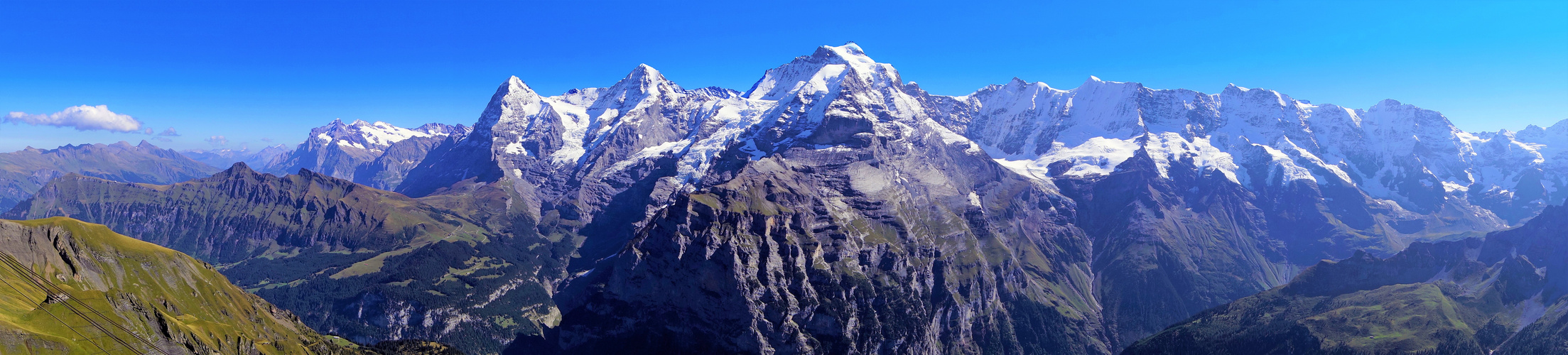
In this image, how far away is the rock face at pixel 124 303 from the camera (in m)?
106

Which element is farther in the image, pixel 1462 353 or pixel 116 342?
pixel 1462 353

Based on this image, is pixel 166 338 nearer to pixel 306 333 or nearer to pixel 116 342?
pixel 116 342

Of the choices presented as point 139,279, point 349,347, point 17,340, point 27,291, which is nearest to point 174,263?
point 139,279

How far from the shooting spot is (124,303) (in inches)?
4621

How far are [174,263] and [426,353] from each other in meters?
63.9

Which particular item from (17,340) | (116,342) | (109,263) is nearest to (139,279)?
(109,263)

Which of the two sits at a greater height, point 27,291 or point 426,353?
point 27,291

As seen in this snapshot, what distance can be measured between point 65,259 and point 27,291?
31481 mm

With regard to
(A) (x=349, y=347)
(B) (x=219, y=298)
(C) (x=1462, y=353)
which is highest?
(C) (x=1462, y=353)

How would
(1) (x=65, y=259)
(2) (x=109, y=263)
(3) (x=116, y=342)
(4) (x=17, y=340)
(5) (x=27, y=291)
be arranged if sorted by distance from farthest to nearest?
(2) (x=109, y=263), (1) (x=65, y=259), (5) (x=27, y=291), (3) (x=116, y=342), (4) (x=17, y=340)

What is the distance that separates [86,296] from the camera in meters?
116

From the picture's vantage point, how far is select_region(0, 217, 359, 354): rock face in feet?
348

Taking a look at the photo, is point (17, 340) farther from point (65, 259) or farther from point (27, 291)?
point (65, 259)

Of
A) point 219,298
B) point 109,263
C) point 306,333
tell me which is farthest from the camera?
point 306,333
